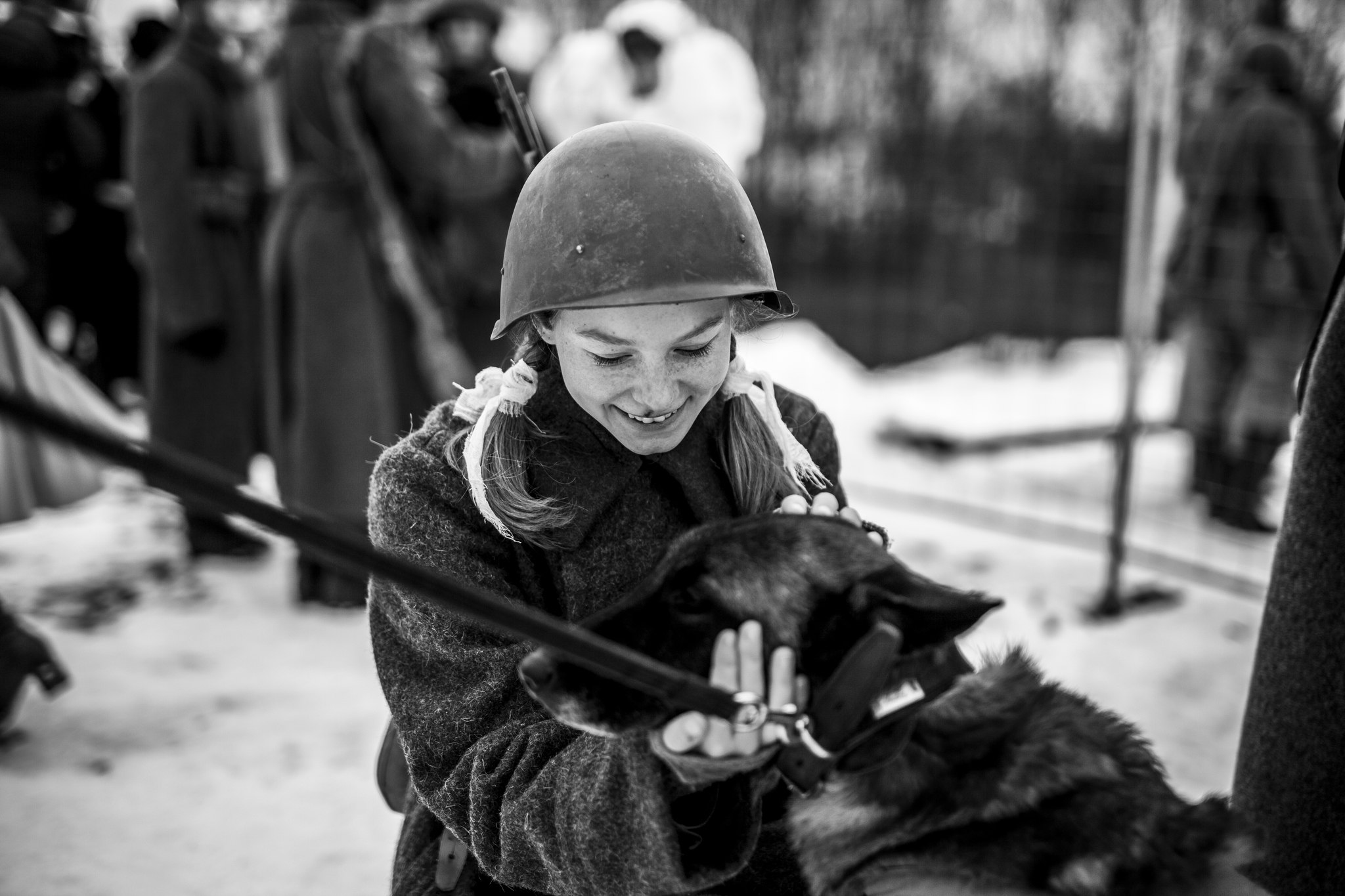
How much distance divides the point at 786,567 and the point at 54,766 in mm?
3269

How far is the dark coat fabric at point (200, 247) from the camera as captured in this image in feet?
17.1

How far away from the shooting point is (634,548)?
1970 mm

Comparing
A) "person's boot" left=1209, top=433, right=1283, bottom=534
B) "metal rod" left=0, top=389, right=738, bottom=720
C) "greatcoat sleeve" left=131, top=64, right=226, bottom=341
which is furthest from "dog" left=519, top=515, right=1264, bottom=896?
"person's boot" left=1209, top=433, right=1283, bottom=534

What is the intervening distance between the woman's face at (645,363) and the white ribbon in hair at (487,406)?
0.08 m

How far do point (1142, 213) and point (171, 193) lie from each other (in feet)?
14.1

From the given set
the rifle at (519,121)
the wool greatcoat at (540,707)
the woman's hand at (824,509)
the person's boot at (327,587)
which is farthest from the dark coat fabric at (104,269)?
the woman's hand at (824,509)

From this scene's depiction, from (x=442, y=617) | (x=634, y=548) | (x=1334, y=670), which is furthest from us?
(x=1334, y=670)

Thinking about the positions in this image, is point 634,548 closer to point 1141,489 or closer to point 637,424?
point 637,424

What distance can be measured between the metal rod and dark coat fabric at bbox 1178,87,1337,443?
568cm

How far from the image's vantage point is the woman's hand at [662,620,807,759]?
1.44 metres

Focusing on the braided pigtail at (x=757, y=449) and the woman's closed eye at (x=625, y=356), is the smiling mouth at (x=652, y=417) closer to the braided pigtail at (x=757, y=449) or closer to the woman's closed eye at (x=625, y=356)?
the woman's closed eye at (x=625, y=356)

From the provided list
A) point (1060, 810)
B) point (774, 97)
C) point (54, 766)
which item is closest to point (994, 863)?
point (1060, 810)

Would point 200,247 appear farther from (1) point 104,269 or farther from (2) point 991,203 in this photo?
(2) point 991,203

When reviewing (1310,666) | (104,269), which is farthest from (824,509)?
(104,269)
